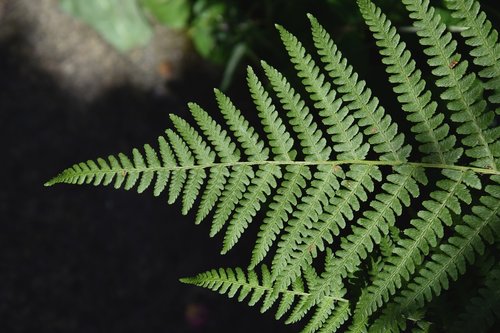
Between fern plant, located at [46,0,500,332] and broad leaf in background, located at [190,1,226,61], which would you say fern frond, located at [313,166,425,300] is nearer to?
fern plant, located at [46,0,500,332]

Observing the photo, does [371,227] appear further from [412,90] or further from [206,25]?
[206,25]

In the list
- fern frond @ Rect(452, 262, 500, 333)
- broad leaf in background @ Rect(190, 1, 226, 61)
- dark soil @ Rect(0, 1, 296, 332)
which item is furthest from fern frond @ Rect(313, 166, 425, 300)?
broad leaf in background @ Rect(190, 1, 226, 61)

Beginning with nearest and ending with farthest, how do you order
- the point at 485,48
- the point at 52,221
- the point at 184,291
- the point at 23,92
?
the point at 485,48
the point at 184,291
the point at 52,221
the point at 23,92

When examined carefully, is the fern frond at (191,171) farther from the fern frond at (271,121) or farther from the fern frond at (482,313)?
the fern frond at (482,313)

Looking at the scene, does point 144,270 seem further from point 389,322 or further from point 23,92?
point 389,322

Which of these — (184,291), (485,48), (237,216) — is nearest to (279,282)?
(237,216)

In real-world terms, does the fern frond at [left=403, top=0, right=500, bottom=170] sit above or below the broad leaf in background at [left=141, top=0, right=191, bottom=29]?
below

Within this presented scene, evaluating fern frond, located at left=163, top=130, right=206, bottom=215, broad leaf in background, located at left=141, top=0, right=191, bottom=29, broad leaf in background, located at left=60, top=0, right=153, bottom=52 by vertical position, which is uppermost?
broad leaf in background, located at left=141, top=0, right=191, bottom=29

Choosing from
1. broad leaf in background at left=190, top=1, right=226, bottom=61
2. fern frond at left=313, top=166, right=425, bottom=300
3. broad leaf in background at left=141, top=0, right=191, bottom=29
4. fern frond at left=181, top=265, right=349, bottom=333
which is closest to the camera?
fern frond at left=313, top=166, right=425, bottom=300
